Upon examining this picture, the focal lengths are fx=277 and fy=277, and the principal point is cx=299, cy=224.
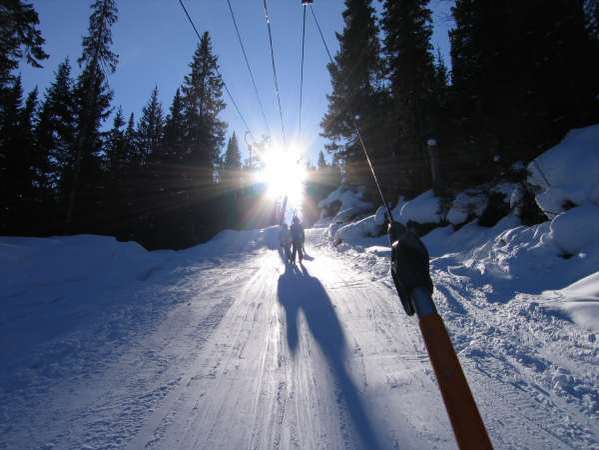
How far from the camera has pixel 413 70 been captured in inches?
648

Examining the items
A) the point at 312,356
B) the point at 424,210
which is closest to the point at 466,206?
the point at 424,210

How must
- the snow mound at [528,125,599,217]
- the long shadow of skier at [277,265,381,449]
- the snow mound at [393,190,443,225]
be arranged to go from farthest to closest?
the snow mound at [393,190,443,225] → the snow mound at [528,125,599,217] → the long shadow of skier at [277,265,381,449]

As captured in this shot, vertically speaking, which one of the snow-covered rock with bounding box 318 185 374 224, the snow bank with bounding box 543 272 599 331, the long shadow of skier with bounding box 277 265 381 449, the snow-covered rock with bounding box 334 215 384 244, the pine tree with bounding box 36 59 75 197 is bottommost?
the long shadow of skier with bounding box 277 265 381 449

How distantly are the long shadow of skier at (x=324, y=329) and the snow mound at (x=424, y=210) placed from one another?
8419 millimetres

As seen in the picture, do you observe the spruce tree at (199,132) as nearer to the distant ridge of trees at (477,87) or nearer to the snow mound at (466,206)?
the distant ridge of trees at (477,87)

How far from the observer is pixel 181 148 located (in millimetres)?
26500

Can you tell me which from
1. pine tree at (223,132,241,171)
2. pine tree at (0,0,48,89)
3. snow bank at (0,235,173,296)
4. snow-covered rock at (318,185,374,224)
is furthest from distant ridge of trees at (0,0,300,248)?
pine tree at (223,132,241,171)

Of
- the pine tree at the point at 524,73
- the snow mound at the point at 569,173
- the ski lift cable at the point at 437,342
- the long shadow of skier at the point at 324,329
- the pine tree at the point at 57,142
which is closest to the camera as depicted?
the ski lift cable at the point at 437,342

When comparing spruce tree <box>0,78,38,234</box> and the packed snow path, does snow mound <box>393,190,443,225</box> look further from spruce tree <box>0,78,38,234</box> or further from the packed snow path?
spruce tree <box>0,78,38,234</box>

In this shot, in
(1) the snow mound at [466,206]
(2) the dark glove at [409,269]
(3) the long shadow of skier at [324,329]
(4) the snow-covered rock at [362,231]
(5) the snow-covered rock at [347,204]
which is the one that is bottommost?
(3) the long shadow of skier at [324,329]

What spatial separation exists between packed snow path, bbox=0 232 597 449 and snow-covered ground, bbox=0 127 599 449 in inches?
0.6

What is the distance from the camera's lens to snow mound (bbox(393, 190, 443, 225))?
13.5 metres

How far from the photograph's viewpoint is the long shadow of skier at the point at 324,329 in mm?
2162

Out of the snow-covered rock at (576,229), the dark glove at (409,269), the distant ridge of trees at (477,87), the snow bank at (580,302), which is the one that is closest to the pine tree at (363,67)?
the distant ridge of trees at (477,87)
